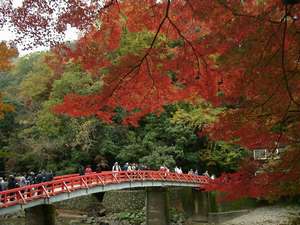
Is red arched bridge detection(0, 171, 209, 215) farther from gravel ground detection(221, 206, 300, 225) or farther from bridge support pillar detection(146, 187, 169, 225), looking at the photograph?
gravel ground detection(221, 206, 300, 225)

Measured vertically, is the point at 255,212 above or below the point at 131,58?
below

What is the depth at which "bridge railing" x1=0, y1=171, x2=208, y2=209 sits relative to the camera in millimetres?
14773

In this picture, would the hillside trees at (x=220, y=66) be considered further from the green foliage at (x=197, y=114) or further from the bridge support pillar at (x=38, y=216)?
the green foliage at (x=197, y=114)

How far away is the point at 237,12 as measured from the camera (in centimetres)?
720

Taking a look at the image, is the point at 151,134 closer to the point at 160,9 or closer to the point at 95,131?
the point at 95,131

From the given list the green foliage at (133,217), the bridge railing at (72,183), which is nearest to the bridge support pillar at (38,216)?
the bridge railing at (72,183)

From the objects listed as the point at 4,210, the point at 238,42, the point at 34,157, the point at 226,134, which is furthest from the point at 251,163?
the point at 34,157

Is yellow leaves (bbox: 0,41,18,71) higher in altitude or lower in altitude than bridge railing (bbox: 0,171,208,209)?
higher

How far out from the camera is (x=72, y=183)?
685 inches

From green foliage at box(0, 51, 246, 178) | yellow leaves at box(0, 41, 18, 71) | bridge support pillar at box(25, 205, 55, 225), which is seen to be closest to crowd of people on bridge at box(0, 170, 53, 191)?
bridge support pillar at box(25, 205, 55, 225)

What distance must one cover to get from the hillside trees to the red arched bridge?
234 inches

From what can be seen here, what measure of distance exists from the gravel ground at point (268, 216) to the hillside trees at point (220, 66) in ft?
37.8

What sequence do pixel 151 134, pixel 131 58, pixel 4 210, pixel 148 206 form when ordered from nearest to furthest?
pixel 131 58
pixel 4 210
pixel 148 206
pixel 151 134

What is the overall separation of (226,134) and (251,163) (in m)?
1.20
